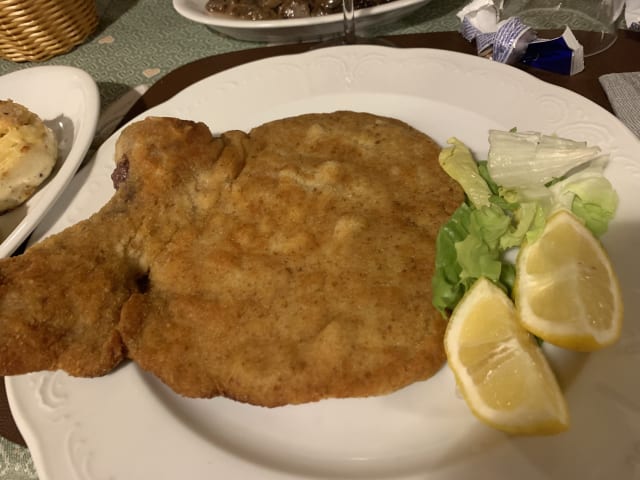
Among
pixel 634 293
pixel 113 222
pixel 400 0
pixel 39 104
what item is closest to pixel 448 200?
Answer: pixel 634 293

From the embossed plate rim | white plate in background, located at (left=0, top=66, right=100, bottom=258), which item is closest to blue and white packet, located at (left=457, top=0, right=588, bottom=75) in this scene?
the embossed plate rim

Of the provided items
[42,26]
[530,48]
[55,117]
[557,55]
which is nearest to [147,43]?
[42,26]

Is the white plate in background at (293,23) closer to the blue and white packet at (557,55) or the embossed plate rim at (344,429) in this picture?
the blue and white packet at (557,55)

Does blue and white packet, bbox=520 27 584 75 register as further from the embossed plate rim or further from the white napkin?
the embossed plate rim

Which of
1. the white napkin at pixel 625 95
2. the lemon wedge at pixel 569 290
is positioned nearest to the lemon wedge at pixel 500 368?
the lemon wedge at pixel 569 290

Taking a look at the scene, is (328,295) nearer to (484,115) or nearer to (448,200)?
(448,200)

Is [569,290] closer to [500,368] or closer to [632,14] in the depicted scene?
[500,368]
